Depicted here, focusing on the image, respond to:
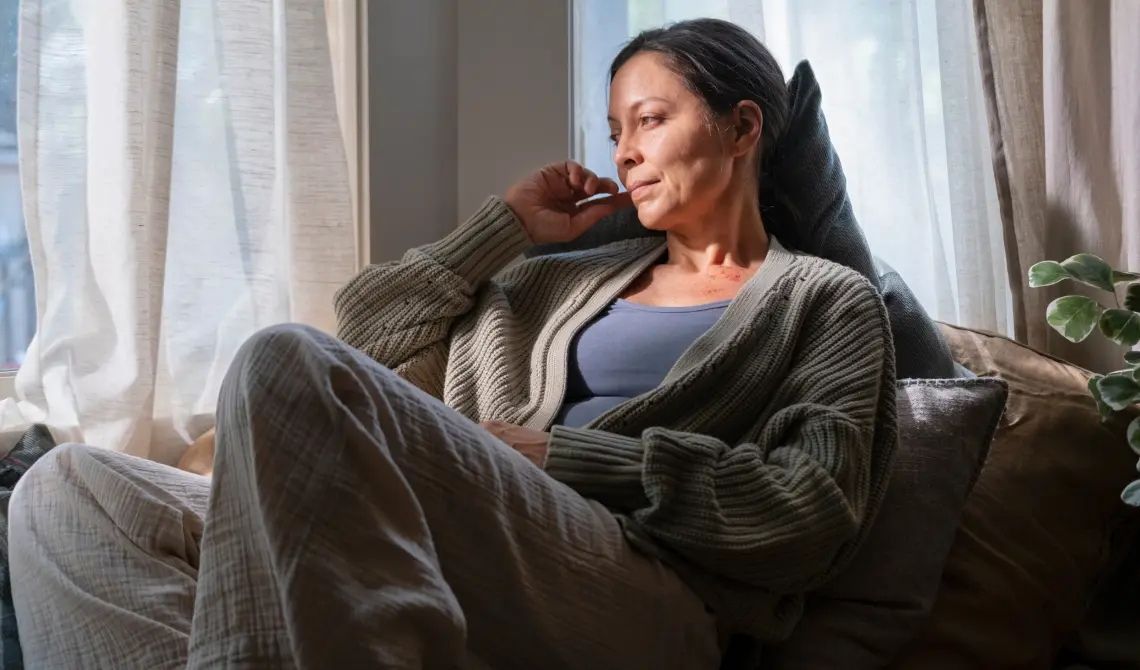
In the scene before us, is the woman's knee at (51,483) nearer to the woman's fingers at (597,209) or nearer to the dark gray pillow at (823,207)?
the woman's fingers at (597,209)

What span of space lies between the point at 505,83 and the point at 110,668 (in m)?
1.20

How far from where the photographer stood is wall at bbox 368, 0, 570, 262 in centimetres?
183

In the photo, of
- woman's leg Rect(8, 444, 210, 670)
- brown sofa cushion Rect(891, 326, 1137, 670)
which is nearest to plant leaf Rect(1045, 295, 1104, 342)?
brown sofa cushion Rect(891, 326, 1137, 670)

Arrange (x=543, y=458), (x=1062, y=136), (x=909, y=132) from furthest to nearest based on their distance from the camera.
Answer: (x=909, y=132)
(x=1062, y=136)
(x=543, y=458)

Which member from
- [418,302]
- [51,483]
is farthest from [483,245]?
[51,483]

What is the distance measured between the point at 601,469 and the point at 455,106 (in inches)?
36.2

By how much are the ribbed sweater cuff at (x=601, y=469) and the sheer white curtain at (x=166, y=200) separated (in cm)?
69

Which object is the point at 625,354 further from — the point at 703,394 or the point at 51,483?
the point at 51,483

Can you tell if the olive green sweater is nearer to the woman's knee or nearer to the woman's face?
the woman's face

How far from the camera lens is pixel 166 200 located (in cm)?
160

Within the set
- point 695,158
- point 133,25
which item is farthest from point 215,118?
point 695,158

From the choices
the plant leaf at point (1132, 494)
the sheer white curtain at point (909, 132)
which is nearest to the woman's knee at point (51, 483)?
the plant leaf at point (1132, 494)

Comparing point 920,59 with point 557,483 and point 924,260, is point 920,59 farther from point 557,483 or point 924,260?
point 557,483

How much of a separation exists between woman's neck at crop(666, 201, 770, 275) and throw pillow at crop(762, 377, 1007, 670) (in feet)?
1.16
